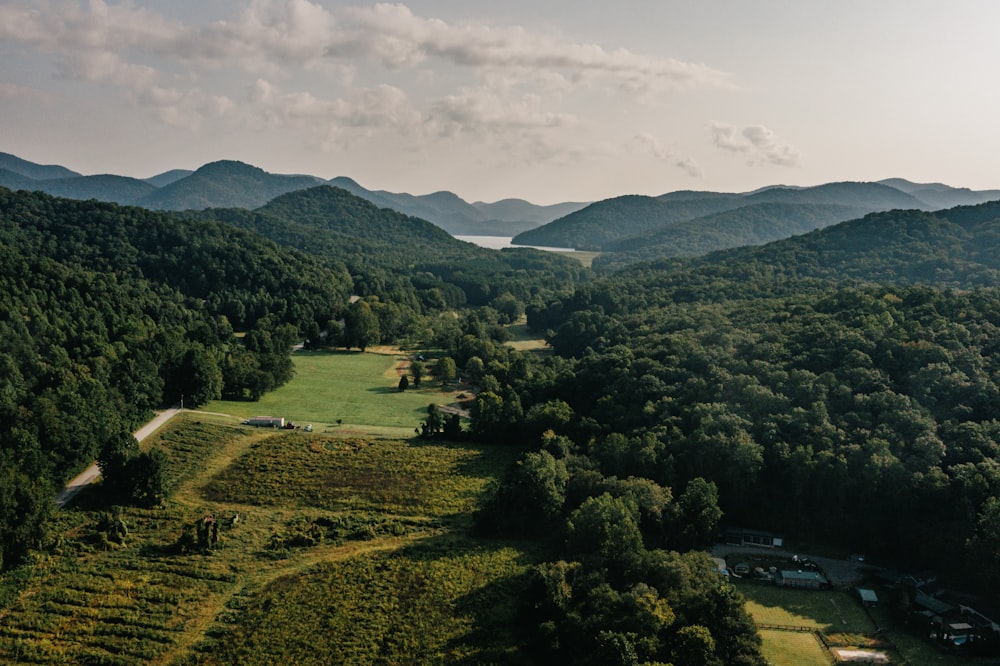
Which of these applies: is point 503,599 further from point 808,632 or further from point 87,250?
point 87,250

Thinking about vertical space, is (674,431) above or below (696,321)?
below

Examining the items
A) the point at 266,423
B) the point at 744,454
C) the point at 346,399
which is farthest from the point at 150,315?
the point at 744,454

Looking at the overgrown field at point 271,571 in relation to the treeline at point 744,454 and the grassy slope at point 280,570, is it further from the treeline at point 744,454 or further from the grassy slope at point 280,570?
the treeline at point 744,454

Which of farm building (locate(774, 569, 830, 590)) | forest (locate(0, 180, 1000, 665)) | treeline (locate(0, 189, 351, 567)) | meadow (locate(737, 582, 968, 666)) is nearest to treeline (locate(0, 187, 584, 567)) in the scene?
treeline (locate(0, 189, 351, 567))

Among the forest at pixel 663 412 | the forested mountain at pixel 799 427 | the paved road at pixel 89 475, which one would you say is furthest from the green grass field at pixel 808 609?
the paved road at pixel 89 475

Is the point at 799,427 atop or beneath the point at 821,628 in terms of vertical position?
atop

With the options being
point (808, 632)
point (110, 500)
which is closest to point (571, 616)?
point (808, 632)

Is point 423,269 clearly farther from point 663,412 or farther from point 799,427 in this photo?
point 799,427

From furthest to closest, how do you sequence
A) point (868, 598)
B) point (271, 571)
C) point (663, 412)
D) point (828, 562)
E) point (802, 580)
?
point (663, 412) < point (828, 562) < point (271, 571) < point (802, 580) < point (868, 598)
